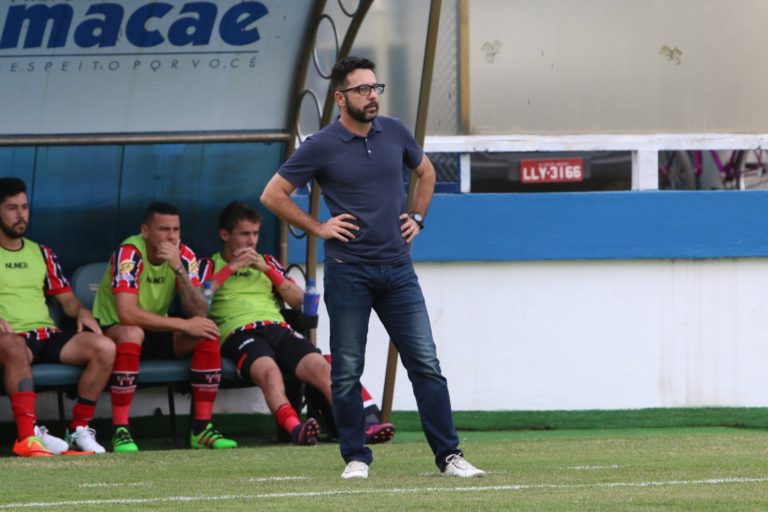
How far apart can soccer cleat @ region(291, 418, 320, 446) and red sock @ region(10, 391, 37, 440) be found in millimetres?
1351

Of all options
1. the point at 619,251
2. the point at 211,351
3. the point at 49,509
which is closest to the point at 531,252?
the point at 619,251

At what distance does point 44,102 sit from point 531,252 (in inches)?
122

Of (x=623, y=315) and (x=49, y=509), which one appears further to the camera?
(x=623, y=315)

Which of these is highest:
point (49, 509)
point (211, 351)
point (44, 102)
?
point (44, 102)

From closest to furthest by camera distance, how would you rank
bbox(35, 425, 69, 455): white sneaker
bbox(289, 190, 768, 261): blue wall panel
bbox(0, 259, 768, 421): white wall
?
bbox(35, 425, 69, 455): white sneaker < bbox(289, 190, 768, 261): blue wall panel < bbox(0, 259, 768, 421): white wall

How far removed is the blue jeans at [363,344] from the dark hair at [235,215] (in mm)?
2704

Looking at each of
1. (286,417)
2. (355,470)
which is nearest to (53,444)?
(286,417)

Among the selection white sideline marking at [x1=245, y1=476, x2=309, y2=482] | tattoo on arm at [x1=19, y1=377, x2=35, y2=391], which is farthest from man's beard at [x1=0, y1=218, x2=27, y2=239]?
white sideline marking at [x1=245, y1=476, x2=309, y2=482]

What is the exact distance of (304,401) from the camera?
9.57 m

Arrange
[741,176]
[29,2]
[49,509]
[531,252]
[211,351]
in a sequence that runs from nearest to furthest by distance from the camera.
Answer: [49,509], [211,351], [29,2], [531,252], [741,176]

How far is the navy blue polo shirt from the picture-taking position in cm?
660

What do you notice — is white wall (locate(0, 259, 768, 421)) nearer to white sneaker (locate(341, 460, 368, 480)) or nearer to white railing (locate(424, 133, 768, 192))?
white railing (locate(424, 133, 768, 192))

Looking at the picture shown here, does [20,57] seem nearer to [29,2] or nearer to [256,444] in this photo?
[29,2]

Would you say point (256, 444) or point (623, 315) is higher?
point (623, 315)
